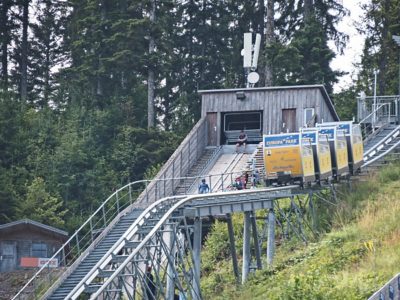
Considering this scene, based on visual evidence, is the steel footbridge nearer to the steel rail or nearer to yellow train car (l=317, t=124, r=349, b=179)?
the steel rail

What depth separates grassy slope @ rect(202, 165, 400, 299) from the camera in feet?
86.1

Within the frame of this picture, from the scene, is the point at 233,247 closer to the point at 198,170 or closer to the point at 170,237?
the point at 170,237

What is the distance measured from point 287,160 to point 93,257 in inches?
351

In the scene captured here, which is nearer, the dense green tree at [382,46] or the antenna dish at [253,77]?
the antenna dish at [253,77]

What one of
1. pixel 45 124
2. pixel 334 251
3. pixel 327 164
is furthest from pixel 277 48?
pixel 334 251

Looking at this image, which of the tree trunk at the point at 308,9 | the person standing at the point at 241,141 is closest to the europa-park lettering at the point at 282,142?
the person standing at the point at 241,141

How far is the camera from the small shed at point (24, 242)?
4241 cm

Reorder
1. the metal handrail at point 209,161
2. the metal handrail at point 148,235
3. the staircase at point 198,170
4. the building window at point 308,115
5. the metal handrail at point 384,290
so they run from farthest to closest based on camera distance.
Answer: the building window at point 308,115 → the metal handrail at point 209,161 → the staircase at point 198,170 → the metal handrail at point 148,235 → the metal handrail at point 384,290

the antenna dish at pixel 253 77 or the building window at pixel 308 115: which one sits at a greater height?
the antenna dish at pixel 253 77

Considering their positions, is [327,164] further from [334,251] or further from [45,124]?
[45,124]

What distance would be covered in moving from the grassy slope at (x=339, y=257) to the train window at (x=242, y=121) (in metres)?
10.6

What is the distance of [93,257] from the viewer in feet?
103

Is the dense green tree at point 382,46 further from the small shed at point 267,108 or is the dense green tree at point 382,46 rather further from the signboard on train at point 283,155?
the signboard on train at point 283,155

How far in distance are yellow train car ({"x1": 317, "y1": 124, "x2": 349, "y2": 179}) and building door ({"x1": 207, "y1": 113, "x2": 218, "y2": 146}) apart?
9.97 metres
